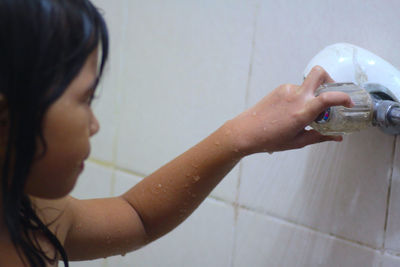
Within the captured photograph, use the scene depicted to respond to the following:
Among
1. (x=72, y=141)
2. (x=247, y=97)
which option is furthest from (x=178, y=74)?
(x=72, y=141)

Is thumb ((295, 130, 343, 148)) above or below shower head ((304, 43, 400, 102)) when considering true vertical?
below

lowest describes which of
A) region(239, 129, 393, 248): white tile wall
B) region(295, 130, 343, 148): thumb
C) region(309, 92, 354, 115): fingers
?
region(239, 129, 393, 248): white tile wall

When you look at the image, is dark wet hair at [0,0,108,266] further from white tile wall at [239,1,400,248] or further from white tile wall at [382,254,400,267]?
white tile wall at [382,254,400,267]

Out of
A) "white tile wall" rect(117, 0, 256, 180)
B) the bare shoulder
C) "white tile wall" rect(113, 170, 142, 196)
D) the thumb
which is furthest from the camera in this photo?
"white tile wall" rect(113, 170, 142, 196)

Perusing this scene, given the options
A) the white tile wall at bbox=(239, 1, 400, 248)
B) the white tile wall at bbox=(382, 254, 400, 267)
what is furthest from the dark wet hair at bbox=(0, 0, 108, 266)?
the white tile wall at bbox=(382, 254, 400, 267)

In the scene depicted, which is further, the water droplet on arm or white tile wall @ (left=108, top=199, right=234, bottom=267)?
white tile wall @ (left=108, top=199, right=234, bottom=267)

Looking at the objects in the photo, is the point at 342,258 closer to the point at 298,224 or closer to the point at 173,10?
the point at 298,224

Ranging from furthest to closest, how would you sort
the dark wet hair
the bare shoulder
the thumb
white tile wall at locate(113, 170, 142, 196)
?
white tile wall at locate(113, 170, 142, 196) < the bare shoulder < the thumb < the dark wet hair

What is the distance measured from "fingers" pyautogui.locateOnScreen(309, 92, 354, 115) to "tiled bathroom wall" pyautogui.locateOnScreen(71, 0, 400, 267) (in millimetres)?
137

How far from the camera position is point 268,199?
2.32ft

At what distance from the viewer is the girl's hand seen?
0.48m

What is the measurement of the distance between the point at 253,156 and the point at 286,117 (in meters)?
Answer: 0.22


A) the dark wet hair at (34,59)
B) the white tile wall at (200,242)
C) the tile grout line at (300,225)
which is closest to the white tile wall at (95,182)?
the white tile wall at (200,242)

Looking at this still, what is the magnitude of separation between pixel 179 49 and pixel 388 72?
1.23 ft
